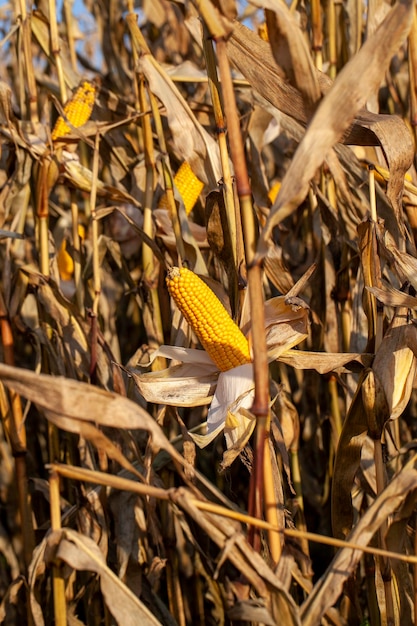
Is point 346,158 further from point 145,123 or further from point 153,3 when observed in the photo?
point 153,3

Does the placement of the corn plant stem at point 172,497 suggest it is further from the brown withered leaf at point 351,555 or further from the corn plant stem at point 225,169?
the corn plant stem at point 225,169

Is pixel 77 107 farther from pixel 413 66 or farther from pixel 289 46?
pixel 289 46

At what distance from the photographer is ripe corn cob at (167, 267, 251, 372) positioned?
1393 millimetres

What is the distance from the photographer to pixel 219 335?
55.1 inches

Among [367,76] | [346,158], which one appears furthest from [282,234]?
[367,76]

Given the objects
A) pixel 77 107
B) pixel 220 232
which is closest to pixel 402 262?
pixel 220 232

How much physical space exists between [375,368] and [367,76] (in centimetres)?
Answer: 61

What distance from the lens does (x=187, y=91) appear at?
337 cm

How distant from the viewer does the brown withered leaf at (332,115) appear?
3.44 feet

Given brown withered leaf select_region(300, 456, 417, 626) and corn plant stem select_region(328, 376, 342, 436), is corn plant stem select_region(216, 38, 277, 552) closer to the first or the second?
brown withered leaf select_region(300, 456, 417, 626)

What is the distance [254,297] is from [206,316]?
0.33 m

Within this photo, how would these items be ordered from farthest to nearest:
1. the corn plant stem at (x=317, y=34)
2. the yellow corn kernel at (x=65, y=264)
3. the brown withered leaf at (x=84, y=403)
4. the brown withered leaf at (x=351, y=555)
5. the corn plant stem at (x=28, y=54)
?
1. the yellow corn kernel at (x=65, y=264)
2. the corn plant stem at (x=317, y=34)
3. the corn plant stem at (x=28, y=54)
4. the brown withered leaf at (x=351, y=555)
5. the brown withered leaf at (x=84, y=403)

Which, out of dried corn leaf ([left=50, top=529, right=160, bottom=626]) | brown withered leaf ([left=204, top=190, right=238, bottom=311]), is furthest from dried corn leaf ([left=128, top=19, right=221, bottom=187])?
dried corn leaf ([left=50, top=529, right=160, bottom=626])

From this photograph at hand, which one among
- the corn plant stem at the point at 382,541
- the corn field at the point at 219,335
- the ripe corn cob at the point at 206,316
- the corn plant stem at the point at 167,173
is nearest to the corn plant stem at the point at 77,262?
the corn field at the point at 219,335
